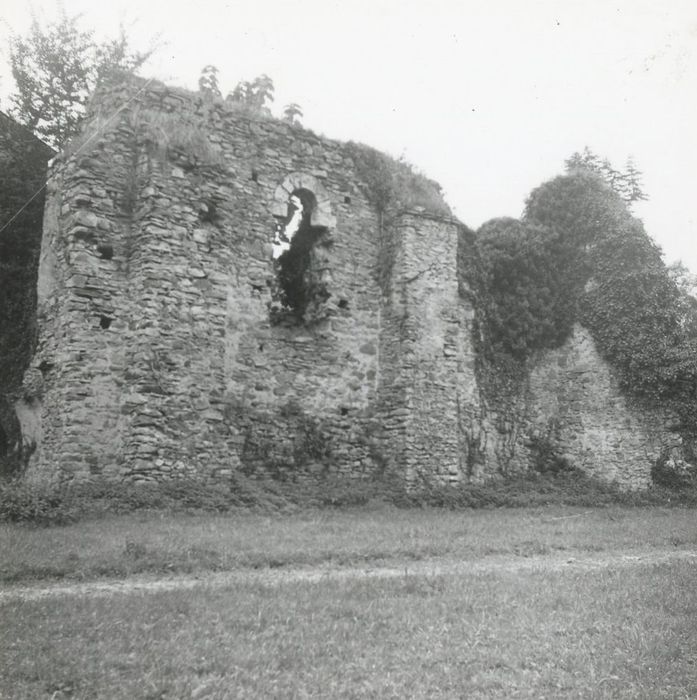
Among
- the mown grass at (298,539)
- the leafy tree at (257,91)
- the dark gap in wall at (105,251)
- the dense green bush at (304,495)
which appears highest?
the leafy tree at (257,91)

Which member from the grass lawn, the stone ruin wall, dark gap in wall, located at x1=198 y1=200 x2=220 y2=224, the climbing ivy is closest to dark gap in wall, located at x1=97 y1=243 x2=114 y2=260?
the stone ruin wall

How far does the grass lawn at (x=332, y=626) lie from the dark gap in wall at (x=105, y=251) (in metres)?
Answer: 5.21

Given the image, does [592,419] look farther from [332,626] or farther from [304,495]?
[332,626]

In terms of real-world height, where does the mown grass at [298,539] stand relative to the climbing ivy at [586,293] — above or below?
below

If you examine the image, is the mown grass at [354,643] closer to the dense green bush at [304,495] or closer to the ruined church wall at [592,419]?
the dense green bush at [304,495]

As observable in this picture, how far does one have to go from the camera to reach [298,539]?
927 centimetres

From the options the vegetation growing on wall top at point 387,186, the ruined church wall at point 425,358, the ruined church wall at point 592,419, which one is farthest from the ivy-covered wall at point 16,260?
the ruined church wall at point 592,419

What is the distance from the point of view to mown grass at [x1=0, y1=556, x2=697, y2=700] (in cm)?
439

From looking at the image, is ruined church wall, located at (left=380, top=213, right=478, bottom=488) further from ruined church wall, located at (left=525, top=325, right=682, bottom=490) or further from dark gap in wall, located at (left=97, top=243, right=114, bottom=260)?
dark gap in wall, located at (left=97, top=243, right=114, bottom=260)

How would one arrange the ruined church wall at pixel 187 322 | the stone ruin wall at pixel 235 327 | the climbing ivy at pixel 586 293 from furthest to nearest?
the climbing ivy at pixel 586 293 < the stone ruin wall at pixel 235 327 < the ruined church wall at pixel 187 322

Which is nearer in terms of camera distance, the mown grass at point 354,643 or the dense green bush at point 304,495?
the mown grass at point 354,643

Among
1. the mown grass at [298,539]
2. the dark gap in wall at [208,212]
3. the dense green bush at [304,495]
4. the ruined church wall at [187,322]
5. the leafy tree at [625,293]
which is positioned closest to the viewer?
the mown grass at [298,539]

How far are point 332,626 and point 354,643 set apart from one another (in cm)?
42

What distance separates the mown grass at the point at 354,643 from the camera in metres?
4.39
